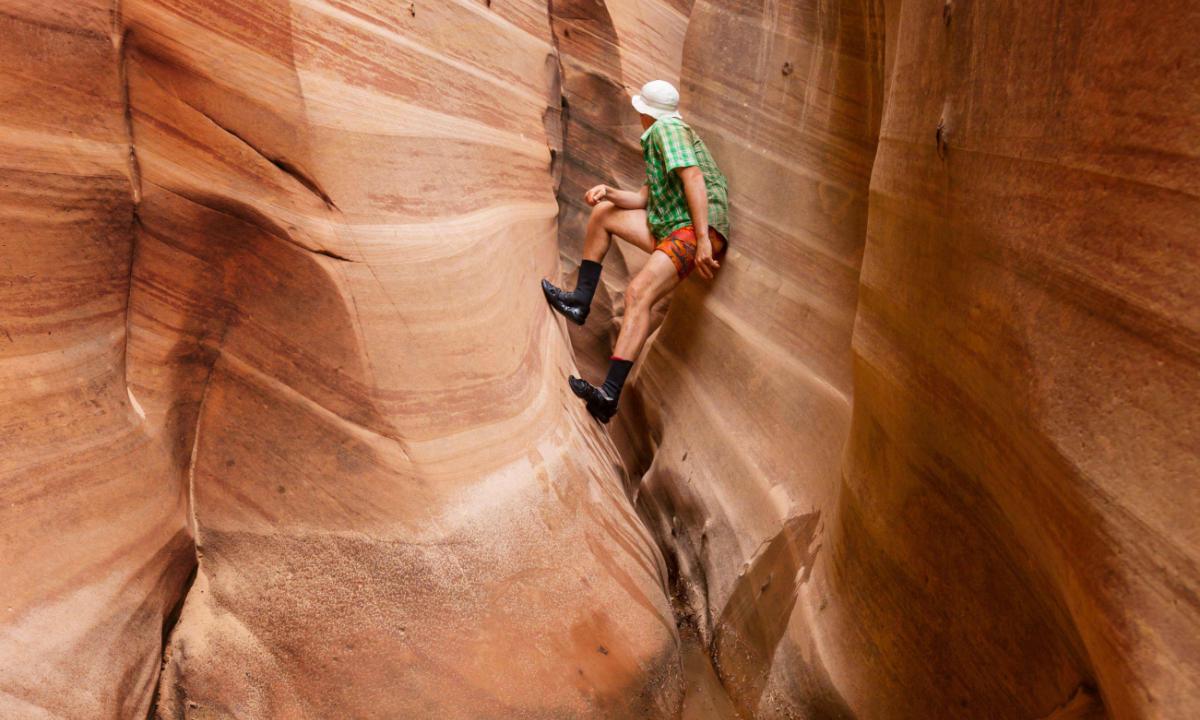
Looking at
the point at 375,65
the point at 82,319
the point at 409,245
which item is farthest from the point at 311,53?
the point at 82,319

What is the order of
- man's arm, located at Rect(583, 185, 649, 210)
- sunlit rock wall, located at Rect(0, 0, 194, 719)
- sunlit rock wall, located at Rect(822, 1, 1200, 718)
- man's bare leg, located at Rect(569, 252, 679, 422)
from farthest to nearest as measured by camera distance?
man's arm, located at Rect(583, 185, 649, 210)
man's bare leg, located at Rect(569, 252, 679, 422)
sunlit rock wall, located at Rect(0, 0, 194, 719)
sunlit rock wall, located at Rect(822, 1, 1200, 718)

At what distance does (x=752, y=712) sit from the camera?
3.23 metres

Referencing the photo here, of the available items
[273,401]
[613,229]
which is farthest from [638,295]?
[273,401]

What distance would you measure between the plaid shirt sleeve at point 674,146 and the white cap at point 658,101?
0.16 meters

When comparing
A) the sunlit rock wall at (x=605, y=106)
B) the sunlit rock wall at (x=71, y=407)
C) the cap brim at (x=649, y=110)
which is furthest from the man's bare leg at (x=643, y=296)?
the sunlit rock wall at (x=71, y=407)

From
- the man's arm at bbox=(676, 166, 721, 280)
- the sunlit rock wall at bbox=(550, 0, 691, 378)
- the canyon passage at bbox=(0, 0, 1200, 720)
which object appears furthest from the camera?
the sunlit rock wall at bbox=(550, 0, 691, 378)

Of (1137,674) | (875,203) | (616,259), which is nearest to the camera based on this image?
(1137,674)

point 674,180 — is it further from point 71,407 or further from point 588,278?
point 71,407

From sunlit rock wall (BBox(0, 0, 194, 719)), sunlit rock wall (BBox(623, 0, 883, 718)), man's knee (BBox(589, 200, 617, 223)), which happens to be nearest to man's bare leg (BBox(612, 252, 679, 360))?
sunlit rock wall (BBox(623, 0, 883, 718))

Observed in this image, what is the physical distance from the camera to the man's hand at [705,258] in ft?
13.3

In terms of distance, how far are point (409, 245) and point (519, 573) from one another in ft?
4.11

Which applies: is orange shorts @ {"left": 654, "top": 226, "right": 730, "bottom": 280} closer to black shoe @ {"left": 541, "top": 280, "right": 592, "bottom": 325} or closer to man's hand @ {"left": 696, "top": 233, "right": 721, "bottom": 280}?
man's hand @ {"left": 696, "top": 233, "right": 721, "bottom": 280}

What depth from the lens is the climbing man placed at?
4.06 metres

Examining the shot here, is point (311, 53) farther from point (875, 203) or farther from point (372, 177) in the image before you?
point (875, 203)
